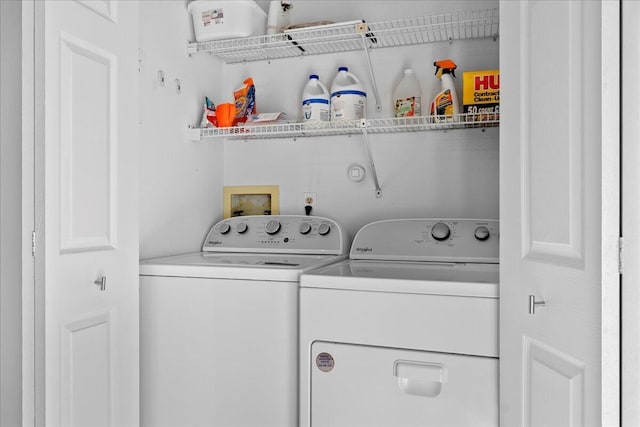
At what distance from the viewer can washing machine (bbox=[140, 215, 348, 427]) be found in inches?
71.9

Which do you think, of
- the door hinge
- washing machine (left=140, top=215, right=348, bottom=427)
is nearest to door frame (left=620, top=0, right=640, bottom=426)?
the door hinge

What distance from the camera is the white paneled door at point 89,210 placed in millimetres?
1562

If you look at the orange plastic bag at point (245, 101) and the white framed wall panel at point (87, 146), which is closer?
the white framed wall panel at point (87, 146)

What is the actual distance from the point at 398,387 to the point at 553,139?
2.85 ft

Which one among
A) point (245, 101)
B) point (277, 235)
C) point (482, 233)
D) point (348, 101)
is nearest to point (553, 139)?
point (482, 233)

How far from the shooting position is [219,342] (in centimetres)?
191

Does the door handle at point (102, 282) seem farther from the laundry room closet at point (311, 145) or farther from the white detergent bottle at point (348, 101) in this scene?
the white detergent bottle at point (348, 101)

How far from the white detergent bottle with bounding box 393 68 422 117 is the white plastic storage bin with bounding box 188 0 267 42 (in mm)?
729

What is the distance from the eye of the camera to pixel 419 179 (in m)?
2.54

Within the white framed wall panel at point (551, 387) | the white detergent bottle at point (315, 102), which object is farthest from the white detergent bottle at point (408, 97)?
the white framed wall panel at point (551, 387)

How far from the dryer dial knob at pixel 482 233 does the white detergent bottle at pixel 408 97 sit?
0.58 meters
